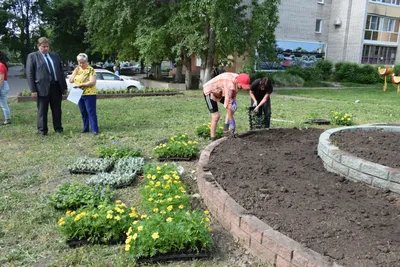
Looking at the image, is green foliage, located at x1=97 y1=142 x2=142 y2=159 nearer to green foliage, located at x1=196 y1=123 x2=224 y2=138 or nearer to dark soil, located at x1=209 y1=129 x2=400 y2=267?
dark soil, located at x1=209 y1=129 x2=400 y2=267

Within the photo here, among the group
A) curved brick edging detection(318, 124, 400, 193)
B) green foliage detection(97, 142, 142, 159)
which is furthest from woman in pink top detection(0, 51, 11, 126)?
curved brick edging detection(318, 124, 400, 193)

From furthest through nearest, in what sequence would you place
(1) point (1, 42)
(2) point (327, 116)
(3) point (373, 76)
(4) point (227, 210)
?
1. (1) point (1, 42)
2. (3) point (373, 76)
3. (2) point (327, 116)
4. (4) point (227, 210)

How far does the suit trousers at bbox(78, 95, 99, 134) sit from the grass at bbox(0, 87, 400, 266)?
0.72ft

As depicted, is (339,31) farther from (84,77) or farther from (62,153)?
(62,153)

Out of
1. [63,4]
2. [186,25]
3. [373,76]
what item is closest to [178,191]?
[186,25]

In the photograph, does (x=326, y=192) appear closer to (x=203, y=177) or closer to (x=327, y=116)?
(x=203, y=177)

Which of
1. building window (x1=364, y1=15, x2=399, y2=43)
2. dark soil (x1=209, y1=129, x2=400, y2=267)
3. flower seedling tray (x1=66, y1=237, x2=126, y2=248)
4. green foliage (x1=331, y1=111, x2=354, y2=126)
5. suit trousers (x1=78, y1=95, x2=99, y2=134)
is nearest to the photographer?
dark soil (x1=209, y1=129, x2=400, y2=267)

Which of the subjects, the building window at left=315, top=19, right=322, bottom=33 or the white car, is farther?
the building window at left=315, top=19, right=322, bottom=33

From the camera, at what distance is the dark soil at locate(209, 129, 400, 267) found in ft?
8.64

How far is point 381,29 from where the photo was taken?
33.2m

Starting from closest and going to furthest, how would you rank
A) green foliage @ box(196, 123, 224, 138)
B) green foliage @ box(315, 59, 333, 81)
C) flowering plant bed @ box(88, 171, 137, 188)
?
flowering plant bed @ box(88, 171, 137, 188)
green foliage @ box(196, 123, 224, 138)
green foliage @ box(315, 59, 333, 81)

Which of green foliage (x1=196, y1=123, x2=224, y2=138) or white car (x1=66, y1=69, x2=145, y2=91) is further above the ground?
white car (x1=66, y1=69, x2=145, y2=91)

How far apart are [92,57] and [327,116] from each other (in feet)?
105

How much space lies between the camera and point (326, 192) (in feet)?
12.1
